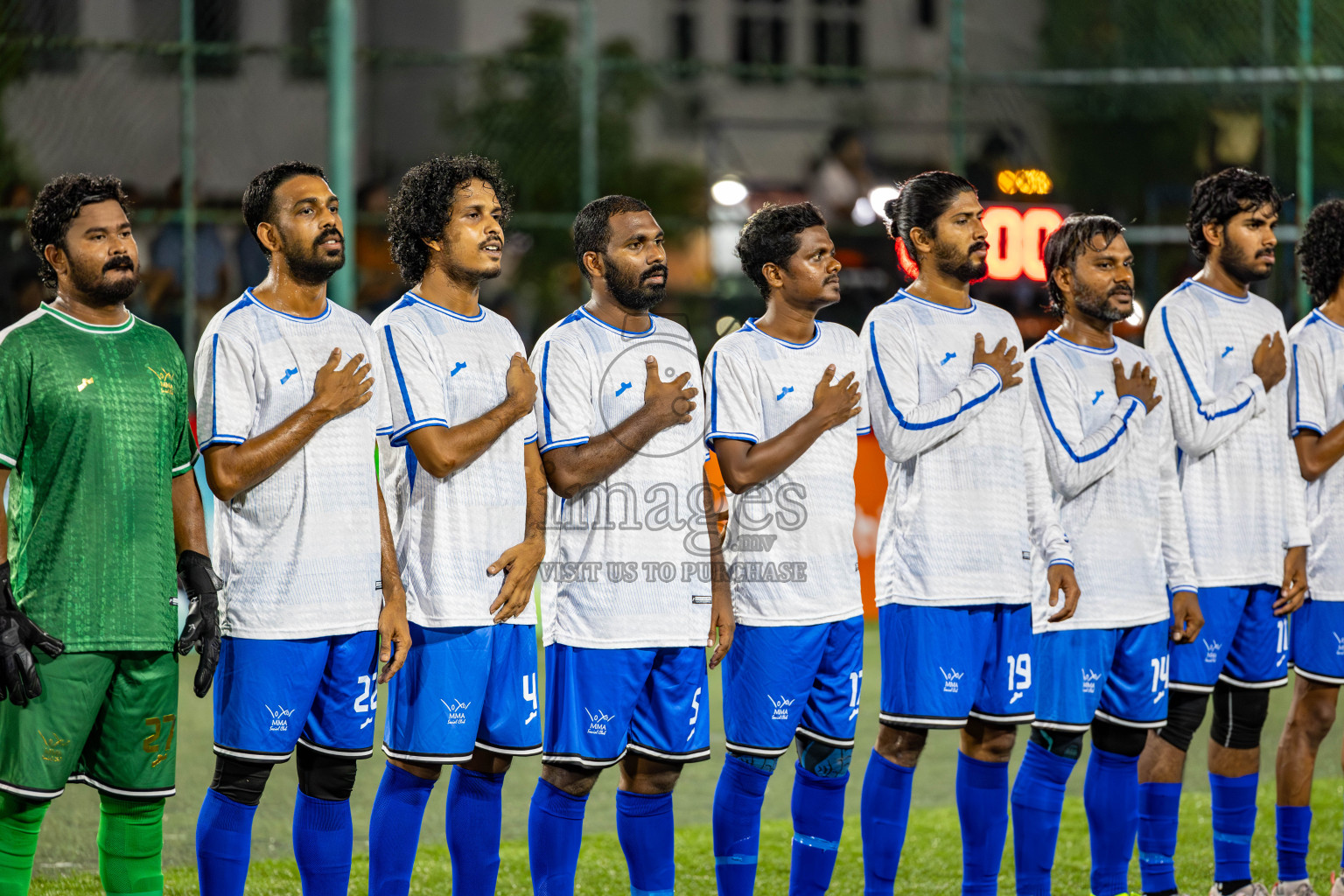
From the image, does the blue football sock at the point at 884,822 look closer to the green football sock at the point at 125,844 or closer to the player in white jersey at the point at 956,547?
the player in white jersey at the point at 956,547

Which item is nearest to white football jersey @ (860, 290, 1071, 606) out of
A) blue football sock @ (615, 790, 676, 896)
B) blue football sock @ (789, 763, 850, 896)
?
blue football sock @ (789, 763, 850, 896)

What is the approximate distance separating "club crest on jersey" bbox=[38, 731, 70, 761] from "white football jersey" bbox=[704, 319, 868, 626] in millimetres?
1874

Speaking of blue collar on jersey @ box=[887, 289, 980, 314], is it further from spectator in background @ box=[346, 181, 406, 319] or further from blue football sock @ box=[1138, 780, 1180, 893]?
spectator in background @ box=[346, 181, 406, 319]

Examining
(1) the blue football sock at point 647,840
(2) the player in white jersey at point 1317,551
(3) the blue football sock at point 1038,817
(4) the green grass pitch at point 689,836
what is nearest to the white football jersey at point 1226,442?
(2) the player in white jersey at point 1317,551

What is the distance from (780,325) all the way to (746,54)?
2458cm

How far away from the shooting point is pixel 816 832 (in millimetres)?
4637

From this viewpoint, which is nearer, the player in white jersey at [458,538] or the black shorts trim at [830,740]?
the player in white jersey at [458,538]

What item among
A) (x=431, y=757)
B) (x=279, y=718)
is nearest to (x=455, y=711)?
(x=431, y=757)

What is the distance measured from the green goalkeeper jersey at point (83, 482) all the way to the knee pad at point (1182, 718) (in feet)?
10.6

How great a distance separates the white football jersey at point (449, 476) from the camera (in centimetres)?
429

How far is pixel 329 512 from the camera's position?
4.16 meters

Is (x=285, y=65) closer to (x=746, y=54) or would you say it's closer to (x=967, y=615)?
(x=746, y=54)

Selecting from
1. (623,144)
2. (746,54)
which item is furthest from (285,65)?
(746,54)

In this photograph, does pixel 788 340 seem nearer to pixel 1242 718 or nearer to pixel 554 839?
pixel 554 839
